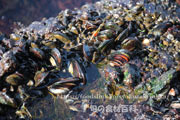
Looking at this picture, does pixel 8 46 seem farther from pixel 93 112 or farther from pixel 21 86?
pixel 93 112

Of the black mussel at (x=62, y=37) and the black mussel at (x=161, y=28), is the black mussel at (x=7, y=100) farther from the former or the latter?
the black mussel at (x=161, y=28)

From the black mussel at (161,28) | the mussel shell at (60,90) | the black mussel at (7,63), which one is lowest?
the mussel shell at (60,90)

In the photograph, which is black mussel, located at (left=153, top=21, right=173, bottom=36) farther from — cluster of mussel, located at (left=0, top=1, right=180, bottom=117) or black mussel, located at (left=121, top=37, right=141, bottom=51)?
black mussel, located at (left=121, top=37, right=141, bottom=51)

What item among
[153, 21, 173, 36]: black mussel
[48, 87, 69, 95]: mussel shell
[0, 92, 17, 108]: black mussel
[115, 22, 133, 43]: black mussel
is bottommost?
[0, 92, 17, 108]: black mussel

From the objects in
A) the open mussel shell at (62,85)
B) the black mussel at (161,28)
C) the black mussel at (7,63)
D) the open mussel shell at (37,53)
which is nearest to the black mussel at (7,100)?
the black mussel at (7,63)

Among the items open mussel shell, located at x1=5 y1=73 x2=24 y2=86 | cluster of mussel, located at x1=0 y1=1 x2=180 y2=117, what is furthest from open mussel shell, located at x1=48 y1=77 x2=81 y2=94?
open mussel shell, located at x1=5 y1=73 x2=24 y2=86

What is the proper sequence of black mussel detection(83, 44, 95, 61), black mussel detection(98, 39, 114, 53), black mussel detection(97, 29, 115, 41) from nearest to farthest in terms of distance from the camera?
black mussel detection(83, 44, 95, 61) < black mussel detection(98, 39, 114, 53) < black mussel detection(97, 29, 115, 41)

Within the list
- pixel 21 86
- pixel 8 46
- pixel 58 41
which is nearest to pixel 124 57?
pixel 58 41
